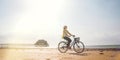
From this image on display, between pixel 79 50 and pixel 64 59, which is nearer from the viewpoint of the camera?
pixel 64 59

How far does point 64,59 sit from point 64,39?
5986mm

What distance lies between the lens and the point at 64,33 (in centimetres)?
2112

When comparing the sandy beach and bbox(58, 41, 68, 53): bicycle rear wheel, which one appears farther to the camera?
bbox(58, 41, 68, 53): bicycle rear wheel

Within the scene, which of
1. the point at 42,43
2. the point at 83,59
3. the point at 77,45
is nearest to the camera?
the point at 83,59

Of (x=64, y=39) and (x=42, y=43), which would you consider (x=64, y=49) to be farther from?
(x=42, y=43)

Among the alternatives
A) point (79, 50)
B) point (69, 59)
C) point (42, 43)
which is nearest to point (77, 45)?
point (79, 50)

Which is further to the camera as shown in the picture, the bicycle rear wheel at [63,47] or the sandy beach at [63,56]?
the bicycle rear wheel at [63,47]

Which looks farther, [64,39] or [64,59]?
[64,39]

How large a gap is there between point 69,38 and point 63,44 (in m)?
0.91

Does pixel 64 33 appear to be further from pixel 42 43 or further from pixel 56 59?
pixel 42 43

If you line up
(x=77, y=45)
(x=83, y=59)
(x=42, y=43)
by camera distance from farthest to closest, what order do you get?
1. (x=42, y=43)
2. (x=77, y=45)
3. (x=83, y=59)

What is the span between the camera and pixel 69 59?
50.6 feet

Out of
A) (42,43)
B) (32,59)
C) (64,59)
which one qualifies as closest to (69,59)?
(64,59)

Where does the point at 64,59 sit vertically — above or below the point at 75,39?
below
